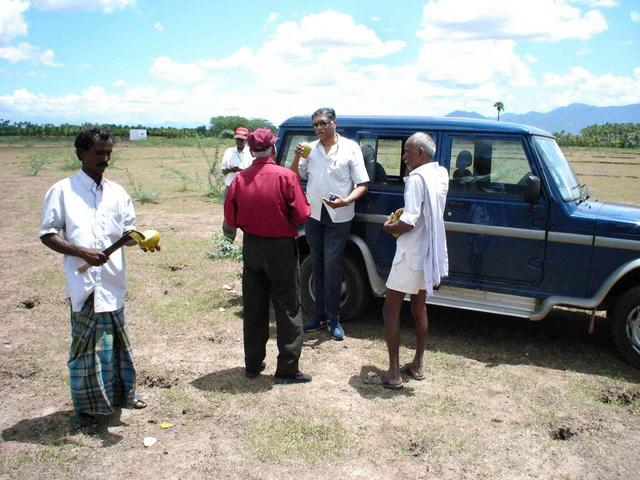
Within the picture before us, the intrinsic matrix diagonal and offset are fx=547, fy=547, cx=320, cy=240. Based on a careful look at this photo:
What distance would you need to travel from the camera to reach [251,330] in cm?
448

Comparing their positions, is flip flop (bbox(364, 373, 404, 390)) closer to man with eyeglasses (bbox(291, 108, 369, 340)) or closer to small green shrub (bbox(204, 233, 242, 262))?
man with eyeglasses (bbox(291, 108, 369, 340))

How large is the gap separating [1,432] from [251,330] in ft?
6.15

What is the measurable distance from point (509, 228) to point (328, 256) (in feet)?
5.55

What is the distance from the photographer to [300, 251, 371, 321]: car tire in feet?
18.7

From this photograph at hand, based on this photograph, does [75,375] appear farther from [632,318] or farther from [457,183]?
[632,318]

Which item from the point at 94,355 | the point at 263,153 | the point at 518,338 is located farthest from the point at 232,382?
the point at 518,338

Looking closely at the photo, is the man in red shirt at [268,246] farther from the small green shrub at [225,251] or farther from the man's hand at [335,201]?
the small green shrub at [225,251]

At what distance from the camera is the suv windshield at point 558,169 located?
490 cm

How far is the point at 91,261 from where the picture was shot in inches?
135

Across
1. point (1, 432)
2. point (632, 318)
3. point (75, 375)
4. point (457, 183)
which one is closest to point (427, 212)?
point (457, 183)

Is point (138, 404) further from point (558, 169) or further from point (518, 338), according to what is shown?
point (558, 169)

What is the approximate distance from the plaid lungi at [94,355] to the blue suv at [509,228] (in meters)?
2.61

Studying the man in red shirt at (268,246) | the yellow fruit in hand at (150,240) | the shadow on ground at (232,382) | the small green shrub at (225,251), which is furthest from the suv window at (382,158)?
the small green shrub at (225,251)

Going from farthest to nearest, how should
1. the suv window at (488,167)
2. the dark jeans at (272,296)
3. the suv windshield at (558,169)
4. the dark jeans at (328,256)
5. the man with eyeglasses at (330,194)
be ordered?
the dark jeans at (328,256)
the man with eyeglasses at (330,194)
the suv window at (488,167)
the suv windshield at (558,169)
the dark jeans at (272,296)
